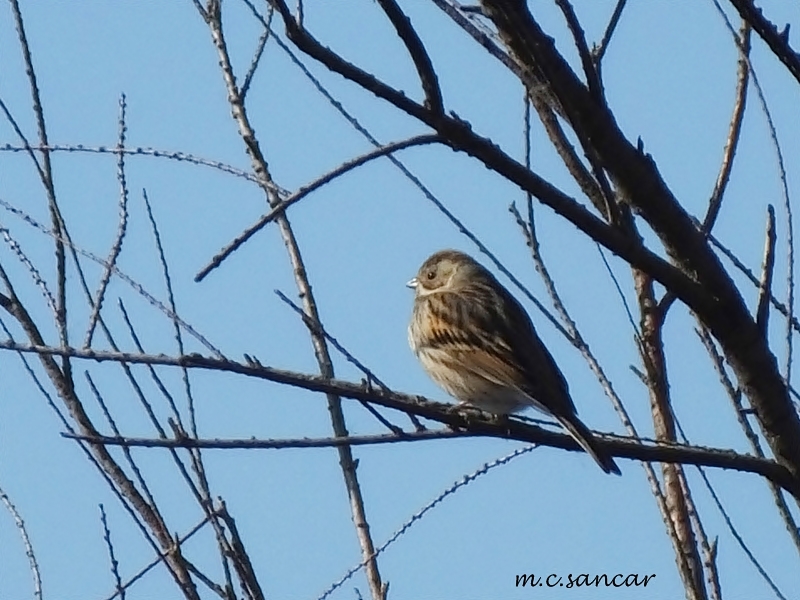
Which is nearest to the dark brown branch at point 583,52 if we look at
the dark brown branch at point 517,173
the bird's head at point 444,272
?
the dark brown branch at point 517,173

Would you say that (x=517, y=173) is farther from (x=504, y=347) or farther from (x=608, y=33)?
(x=504, y=347)

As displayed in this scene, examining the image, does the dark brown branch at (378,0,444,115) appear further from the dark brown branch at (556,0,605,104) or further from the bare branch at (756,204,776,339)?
the bare branch at (756,204,776,339)

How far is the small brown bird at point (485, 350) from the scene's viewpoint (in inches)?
220

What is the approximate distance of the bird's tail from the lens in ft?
10.6

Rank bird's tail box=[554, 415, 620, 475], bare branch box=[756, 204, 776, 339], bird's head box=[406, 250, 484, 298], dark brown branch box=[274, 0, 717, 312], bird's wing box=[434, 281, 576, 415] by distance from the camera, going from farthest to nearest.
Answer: bird's head box=[406, 250, 484, 298], bird's wing box=[434, 281, 576, 415], bird's tail box=[554, 415, 620, 475], bare branch box=[756, 204, 776, 339], dark brown branch box=[274, 0, 717, 312]

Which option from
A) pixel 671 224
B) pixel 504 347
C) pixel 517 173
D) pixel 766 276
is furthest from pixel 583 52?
pixel 504 347

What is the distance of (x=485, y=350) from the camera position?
5945 millimetres

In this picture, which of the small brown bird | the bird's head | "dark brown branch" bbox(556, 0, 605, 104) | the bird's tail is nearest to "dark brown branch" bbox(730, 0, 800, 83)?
"dark brown branch" bbox(556, 0, 605, 104)

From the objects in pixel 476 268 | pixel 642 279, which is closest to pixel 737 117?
pixel 642 279

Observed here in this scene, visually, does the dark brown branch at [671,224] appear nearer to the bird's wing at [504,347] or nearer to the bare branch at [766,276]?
the bare branch at [766,276]

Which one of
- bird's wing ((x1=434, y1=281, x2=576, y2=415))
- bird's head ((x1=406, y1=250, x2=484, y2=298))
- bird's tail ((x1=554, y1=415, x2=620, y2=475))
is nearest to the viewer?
bird's tail ((x1=554, y1=415, x2=620, y2=475))

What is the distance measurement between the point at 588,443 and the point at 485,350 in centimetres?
263

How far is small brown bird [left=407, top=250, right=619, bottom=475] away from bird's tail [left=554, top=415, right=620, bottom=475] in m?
0.83

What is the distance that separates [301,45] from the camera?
2150 mm
